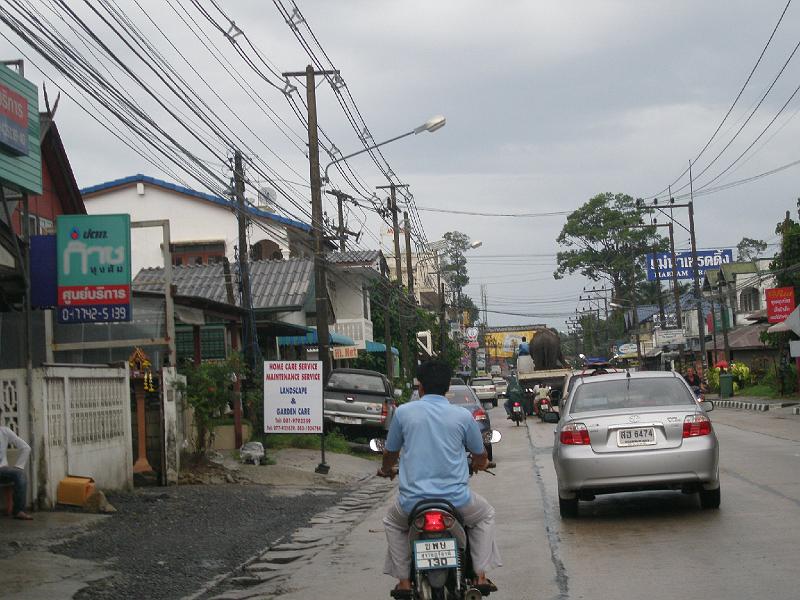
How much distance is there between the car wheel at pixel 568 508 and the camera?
1197 centimetres

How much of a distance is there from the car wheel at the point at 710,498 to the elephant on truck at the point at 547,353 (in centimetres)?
3012

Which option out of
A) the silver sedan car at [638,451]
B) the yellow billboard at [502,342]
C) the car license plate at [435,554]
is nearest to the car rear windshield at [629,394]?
the silver sedan car at [638,451]

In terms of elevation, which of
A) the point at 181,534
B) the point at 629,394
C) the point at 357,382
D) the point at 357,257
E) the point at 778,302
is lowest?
the point at 181,534

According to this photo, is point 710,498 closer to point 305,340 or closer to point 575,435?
point 575,435

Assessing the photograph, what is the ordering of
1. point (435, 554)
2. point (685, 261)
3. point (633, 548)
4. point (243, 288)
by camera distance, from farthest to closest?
point (685, 261), point (243, 288), point (633, 548), point (435, 554)

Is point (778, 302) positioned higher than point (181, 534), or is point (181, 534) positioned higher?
point (778, 302)

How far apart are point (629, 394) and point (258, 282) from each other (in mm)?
25182

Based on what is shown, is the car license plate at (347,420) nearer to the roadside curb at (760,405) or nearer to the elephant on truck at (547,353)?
the roadside curb at (760,405)

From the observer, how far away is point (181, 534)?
491 inches


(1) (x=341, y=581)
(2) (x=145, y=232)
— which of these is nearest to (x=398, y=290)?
(2) (x=145, y=232)

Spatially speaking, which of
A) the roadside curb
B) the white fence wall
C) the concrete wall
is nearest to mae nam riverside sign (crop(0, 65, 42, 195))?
the white fence wall

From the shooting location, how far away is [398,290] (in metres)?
45.4

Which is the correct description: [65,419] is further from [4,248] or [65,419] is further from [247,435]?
[247,435]

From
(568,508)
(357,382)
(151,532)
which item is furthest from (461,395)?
(151,532)
